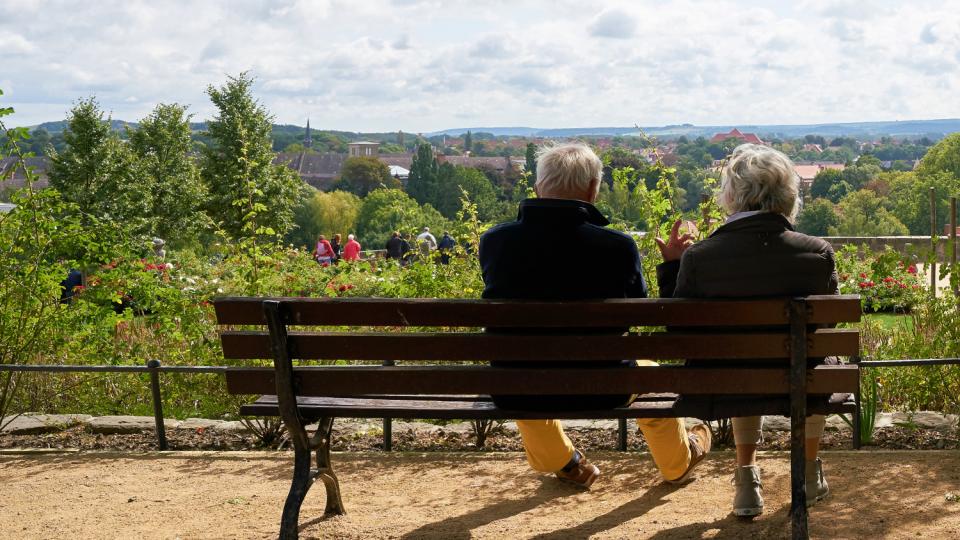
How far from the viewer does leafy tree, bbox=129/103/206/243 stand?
5659 cm

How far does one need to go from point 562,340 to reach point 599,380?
0.17m

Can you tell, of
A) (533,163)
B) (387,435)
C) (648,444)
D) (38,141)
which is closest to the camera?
(648,444)

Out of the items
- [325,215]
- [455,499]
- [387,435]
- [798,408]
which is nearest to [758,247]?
[798,408]

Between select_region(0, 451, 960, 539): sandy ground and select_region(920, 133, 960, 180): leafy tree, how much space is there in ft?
242

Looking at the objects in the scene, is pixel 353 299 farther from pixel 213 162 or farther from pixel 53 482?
pixel 213 162

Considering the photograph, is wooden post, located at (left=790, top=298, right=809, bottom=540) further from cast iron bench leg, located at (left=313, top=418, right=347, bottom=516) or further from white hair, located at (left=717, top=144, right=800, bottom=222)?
cast iron bench leg, located at (left=313, top=418, right=347, bottom=516)

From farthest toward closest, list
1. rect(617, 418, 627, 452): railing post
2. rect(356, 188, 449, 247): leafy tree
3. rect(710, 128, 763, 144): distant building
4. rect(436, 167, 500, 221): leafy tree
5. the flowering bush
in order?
rect(436, 167, 500, 221): leafy tree
rect(356, 188, 449, 247): leafy tree
rect(710, 128, 763, 144): distant building
the flowering bush
rect(617, 418, 627, 452): railing post

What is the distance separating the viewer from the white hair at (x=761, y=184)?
3639 mm

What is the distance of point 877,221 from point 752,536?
61003 millimetres

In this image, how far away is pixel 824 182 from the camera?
77938mm

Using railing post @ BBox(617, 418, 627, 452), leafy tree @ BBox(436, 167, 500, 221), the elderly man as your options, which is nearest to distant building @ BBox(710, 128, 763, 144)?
the elderly man

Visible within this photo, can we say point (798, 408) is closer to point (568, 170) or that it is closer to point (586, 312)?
point (586, 312)

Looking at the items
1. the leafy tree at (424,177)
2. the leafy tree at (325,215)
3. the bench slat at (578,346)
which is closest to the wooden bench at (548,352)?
the bench slat at (578,346)

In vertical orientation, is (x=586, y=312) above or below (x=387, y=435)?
above
